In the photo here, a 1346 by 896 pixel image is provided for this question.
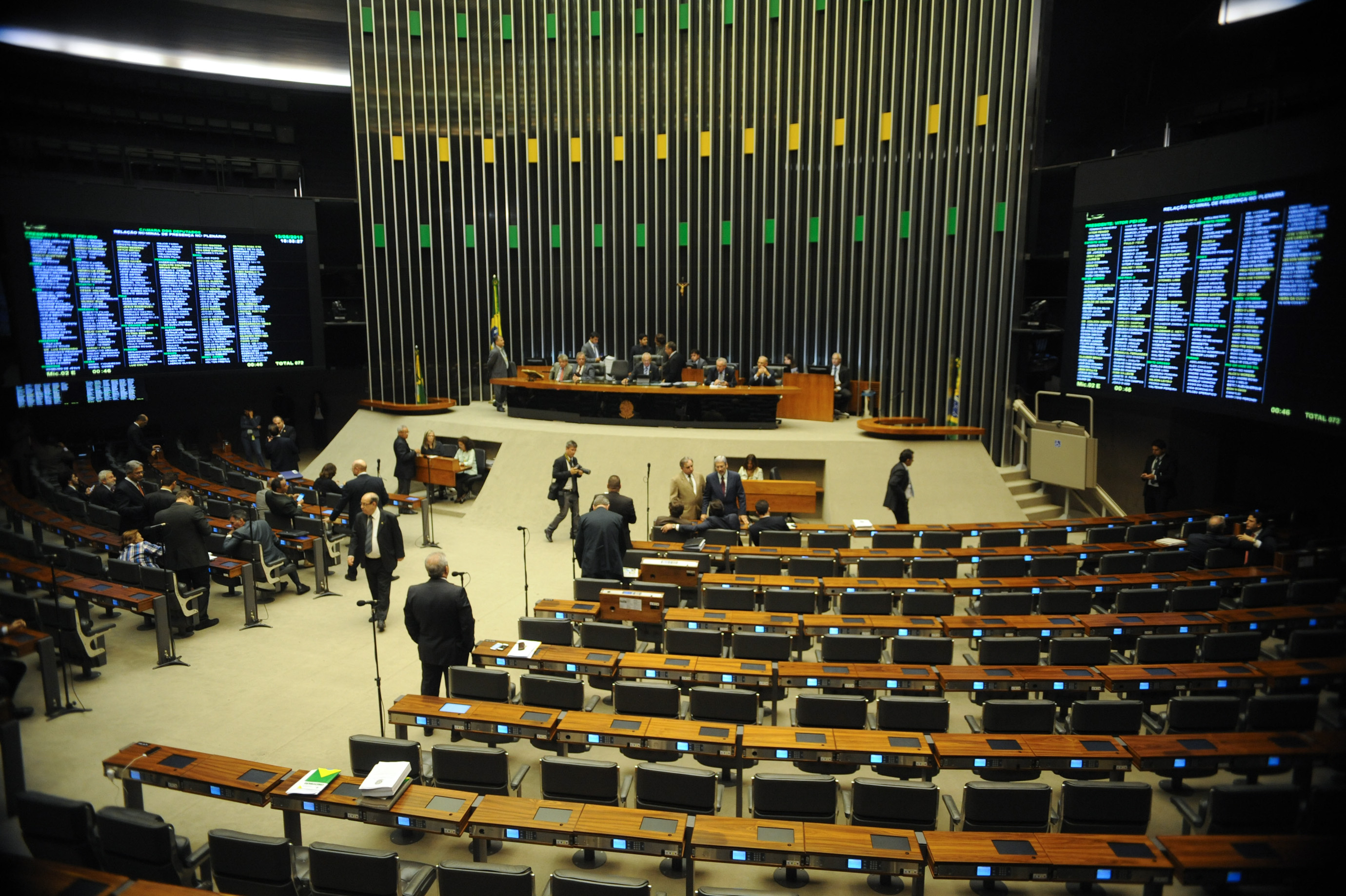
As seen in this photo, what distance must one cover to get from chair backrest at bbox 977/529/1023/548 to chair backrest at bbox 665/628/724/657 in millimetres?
4187

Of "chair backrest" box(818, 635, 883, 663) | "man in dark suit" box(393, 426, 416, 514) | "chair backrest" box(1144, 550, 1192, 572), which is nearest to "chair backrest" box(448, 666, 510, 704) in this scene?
"chair backrest" box(818, 635, 883, 663)

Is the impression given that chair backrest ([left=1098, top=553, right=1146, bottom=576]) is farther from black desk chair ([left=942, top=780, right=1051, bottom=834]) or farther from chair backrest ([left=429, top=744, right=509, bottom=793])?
chair backrest ([left=429, top=744, right=509, bottom=793])

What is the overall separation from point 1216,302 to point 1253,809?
23.1 feet

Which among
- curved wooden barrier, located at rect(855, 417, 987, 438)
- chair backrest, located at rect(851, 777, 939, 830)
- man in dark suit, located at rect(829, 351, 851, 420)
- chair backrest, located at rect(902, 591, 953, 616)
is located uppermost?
man in dark suit, located at rect(829, 351, 851, 420)

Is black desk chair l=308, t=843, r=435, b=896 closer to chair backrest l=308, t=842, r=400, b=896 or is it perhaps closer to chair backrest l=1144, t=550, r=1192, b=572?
chair backrest l=308, t=842, r=400, b=896

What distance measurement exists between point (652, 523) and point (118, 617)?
21.2ft

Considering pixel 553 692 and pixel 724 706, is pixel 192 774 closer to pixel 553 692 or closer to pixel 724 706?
pixel 553 692

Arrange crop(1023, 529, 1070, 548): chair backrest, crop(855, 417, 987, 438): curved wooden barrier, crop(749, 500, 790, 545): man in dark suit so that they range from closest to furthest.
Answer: crop(1023, 529, 1070, 548): chair backrest
crop(749, 500, 790, 545): man in dark suit
crop(855, 417, 987, 438): curved wooden barrier

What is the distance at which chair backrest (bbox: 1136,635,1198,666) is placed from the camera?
5898 mm

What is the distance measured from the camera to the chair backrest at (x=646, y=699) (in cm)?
498

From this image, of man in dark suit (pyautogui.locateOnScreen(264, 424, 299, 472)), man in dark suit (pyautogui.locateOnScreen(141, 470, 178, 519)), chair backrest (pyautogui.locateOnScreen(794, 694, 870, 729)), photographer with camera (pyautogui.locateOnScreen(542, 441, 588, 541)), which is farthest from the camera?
man in dark suit (pyautogui.locateOnScreen(264, 424, 299, 472))

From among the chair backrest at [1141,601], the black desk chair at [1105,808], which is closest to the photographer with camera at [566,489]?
the chair backrest at [1141,601]

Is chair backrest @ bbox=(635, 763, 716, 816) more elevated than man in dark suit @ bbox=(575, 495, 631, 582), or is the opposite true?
man in dark suit @ bbox=(575, 495, 631, 582)

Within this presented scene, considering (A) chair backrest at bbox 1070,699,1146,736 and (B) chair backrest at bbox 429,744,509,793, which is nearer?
(B) chair backrest at bbox 429,744,509,793
